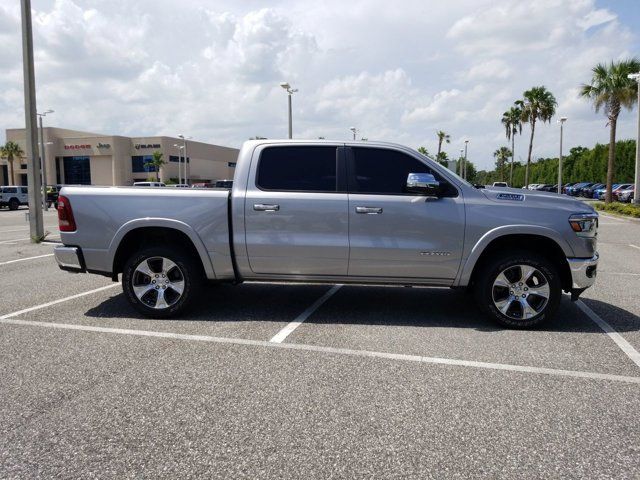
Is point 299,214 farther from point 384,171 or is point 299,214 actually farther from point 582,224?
point 582,224

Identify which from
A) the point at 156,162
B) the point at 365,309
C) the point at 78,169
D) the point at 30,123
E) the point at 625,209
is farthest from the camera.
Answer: the point at 78,169

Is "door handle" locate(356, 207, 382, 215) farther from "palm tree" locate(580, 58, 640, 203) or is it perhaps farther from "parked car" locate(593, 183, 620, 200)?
"parked car" locate(593, 183, 620, 200)

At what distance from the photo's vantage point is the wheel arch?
17.7 ft

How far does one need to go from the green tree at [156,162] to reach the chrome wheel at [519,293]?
8087cm

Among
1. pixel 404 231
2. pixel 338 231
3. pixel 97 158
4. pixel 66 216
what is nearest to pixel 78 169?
pixel 97 158

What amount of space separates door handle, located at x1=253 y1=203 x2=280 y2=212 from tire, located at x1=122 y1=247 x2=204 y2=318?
97 centimetres

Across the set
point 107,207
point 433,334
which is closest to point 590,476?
point 433,334

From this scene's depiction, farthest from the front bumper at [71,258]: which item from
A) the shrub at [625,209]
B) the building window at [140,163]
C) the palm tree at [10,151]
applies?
the palm tree at [10,151]

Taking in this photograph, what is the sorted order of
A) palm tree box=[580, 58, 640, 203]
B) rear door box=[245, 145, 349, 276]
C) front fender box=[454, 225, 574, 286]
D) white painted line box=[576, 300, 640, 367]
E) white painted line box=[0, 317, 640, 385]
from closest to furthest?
white painted line box=[0, 317, 640, 385] → white painted line box=[576, 300, 640, 367] → front fender box=[454, 225, 574, 286] → rear door box=[245, 145, 349, 276] → palm tree box=[580, 58, 640, 203]

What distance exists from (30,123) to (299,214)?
11.5 metres

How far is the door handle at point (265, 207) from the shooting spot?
5633 millimetres

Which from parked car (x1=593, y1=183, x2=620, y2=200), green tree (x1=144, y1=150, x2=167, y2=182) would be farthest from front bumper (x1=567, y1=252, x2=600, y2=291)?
green tree (x1=144, y1=150, x2=167, y2=182)

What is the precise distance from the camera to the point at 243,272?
5855mm

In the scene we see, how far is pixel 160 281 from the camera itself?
19.3 ft
